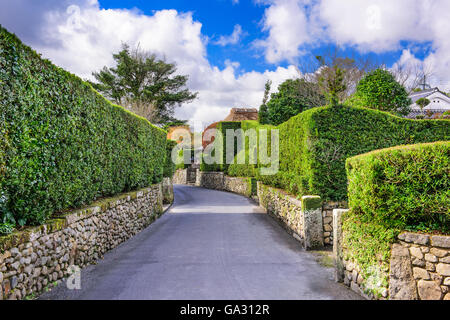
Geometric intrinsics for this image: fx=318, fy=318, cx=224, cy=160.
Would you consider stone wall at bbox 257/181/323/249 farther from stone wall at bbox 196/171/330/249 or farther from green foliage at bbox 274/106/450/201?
green foliage at bbox 274/106/450/201

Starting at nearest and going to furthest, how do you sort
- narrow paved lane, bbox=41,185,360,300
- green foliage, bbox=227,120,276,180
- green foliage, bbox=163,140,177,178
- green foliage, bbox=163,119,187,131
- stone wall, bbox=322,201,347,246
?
narrow paved lane, bbox=41,185,360,300, stone wall, bbox=322,201,347,246, green foliage, bbox=163,140,177,178, green foliage, bbox=227,120,276,180, green foliage, bbox=163,119,187,131

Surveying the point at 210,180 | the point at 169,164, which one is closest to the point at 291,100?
the point at 169,164

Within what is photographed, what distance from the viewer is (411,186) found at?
4609 millimetres

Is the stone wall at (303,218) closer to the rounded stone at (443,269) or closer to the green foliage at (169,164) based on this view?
the rounded stone at (443,269)

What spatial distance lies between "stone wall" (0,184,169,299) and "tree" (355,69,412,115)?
1082cm

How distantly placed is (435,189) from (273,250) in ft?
16.4

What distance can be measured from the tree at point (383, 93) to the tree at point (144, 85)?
2460cm

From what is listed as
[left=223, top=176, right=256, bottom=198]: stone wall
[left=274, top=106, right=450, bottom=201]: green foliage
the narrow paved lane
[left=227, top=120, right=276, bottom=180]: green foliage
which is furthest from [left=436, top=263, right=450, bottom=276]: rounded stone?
[left=223, top=176, right=256, bottom=198]: stone wall

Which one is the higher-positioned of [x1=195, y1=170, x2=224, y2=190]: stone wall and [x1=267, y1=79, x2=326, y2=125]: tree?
[x1=267, y1=79, x2=326, y2=125]: tree

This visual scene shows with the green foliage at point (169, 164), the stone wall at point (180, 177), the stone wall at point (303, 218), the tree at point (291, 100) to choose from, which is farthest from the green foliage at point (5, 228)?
the stone wall at point (180, 177)

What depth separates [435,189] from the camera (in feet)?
14.7

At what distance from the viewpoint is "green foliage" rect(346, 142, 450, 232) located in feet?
14.5
